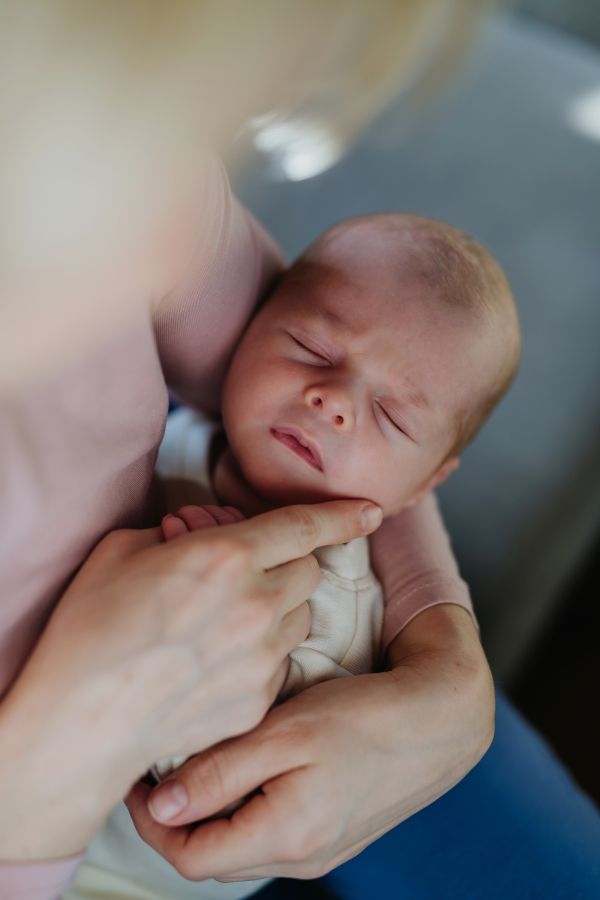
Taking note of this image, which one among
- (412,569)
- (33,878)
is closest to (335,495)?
(412,569)

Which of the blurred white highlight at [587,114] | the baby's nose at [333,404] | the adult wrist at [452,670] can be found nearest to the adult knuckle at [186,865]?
the adult wrist at [452,670]

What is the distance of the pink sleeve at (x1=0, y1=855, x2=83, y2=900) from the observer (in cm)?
52

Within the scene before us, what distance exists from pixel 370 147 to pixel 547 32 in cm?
57

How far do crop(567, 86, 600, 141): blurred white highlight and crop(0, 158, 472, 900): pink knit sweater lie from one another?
3.65 ft

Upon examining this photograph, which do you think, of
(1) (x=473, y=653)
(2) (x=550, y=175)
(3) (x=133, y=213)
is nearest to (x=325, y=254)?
(3) (x=133, y=213)

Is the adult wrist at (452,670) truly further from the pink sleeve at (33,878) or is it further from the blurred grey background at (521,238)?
the blurred grey background at (521,238)

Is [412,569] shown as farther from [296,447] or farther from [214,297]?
[214,297]

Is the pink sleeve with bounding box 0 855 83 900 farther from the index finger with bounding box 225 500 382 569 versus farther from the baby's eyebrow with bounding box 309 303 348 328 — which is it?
the baby's eyebrow with bounding box 309 303 348 328

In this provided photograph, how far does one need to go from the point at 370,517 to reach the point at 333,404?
0.15m

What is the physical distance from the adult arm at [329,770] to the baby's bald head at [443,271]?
1.31 ft

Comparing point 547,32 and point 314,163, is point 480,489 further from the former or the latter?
point 547,32

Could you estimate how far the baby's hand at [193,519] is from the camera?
623 millimetres

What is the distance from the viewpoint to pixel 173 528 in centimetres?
62

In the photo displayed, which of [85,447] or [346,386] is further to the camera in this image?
[346,386]
